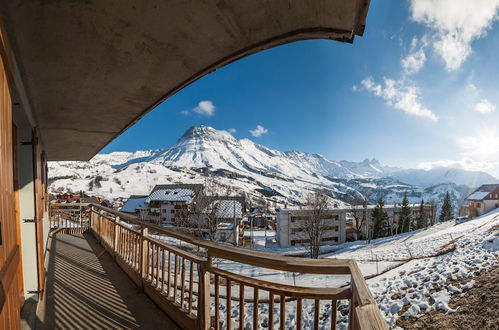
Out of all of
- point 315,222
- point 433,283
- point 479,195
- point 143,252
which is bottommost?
point 315,222

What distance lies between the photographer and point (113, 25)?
1.79 m

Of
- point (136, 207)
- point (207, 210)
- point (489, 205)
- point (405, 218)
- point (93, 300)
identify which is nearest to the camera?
point (93, 300)

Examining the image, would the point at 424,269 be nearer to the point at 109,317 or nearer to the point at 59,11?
the point at 109,317

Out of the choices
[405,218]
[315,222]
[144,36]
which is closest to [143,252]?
[144,36]

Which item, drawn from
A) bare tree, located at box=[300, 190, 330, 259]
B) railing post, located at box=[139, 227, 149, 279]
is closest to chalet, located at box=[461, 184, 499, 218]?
bare tree, located at box=[300, 190, 330, 259]

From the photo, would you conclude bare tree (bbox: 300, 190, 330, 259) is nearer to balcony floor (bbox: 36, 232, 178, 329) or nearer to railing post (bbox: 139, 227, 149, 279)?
balcony floor (bbox: 36, 232, 178, 329)

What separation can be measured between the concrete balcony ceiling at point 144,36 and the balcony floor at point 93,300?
276 centimetres

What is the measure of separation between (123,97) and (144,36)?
4.20 feet

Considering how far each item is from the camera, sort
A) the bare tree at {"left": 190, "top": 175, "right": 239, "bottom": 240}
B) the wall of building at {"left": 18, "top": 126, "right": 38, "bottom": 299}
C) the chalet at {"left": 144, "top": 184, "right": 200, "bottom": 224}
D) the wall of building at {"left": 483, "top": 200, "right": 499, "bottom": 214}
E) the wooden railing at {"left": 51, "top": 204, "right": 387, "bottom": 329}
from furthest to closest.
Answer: the chalet at {"left": 144, "top": 184, "right": 200, "bottom": 224}, the wall of building at {"left": 483, "top": 200, "right": 499, "bottom": 214}, the bare tree at {"left": 190, "top": 175, "right": 239, "bottom": 240}, the wall of building at {"left": 18, "top": 126, "right": 38, "bottom": 299}, the wooden railing at {"left": 51, "top": 204, "right": 387, "bottom": 329}

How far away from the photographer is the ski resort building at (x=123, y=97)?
60.8 inches

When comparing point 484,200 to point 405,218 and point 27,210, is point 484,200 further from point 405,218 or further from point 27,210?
point 27,210

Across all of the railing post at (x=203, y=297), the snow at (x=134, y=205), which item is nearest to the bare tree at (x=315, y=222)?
the railing post at (x=203, y=297)

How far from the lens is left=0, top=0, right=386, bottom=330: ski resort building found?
60.8 inches

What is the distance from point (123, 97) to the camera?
2979mm
